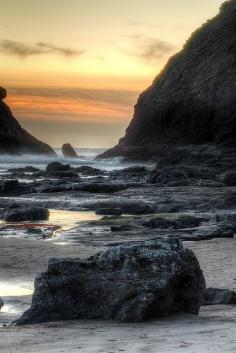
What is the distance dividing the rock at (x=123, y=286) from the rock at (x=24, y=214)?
42.0 ft

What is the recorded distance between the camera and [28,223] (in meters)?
20.0

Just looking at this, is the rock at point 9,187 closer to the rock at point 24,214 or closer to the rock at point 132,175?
the rock at point 24,214

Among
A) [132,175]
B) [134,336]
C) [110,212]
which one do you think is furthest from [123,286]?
[132,175]

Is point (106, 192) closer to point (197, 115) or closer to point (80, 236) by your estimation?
point (80, 236)

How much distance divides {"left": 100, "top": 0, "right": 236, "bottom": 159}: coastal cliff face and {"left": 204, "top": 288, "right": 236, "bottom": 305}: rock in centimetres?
5215

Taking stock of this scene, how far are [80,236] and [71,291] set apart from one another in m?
9.06

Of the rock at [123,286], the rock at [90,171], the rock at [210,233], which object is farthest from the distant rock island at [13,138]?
the rock at [123,286]

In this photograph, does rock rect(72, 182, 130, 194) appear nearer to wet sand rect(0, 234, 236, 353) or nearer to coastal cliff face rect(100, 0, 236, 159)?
wet sand rect(0, 234, 236, 353)

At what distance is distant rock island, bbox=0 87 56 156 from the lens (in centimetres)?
8969

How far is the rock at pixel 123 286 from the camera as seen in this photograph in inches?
297

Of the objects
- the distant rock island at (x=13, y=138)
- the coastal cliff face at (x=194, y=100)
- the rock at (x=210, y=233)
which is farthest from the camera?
the distant rock island at (x=13, y=138)

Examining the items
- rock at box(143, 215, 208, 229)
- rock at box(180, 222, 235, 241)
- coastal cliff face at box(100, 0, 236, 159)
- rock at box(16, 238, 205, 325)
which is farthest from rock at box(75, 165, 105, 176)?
rock at box(16, 238, 205, 325)

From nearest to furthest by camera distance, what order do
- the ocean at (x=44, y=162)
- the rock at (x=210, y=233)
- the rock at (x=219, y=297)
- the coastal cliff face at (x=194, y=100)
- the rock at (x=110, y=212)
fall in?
the rock at (x=219, y=297) < the rock at (x=210, y=233) < the rock at (x=110, y=212) < the coastal cliff face at (x=194, y=100) < the ocean at (x=44, y=162)

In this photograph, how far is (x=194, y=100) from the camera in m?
71.6
